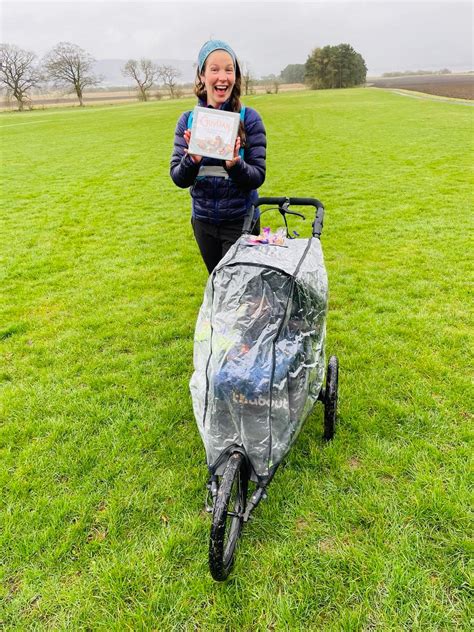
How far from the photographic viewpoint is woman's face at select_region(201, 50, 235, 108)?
231cm

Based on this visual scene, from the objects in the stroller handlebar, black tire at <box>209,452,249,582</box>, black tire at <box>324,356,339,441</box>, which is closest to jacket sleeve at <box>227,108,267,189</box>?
the stroller handlebar

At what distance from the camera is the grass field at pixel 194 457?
1827 mm

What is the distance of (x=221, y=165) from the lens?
8.21ft

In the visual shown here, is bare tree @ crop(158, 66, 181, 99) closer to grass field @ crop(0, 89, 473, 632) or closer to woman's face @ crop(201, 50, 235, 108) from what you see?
grass field @ crop(0, 89, 473, 632)

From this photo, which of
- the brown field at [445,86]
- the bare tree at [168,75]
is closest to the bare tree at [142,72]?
the bare tree at [168,75]

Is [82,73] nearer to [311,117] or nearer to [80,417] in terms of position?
[311,117]

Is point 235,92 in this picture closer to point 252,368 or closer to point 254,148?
point 254,148

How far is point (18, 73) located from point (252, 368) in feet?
226

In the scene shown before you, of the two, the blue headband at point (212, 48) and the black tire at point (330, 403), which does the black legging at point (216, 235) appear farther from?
the black tire at point (330, 403)

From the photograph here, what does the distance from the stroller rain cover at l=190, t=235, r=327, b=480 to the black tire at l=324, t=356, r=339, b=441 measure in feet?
0.94

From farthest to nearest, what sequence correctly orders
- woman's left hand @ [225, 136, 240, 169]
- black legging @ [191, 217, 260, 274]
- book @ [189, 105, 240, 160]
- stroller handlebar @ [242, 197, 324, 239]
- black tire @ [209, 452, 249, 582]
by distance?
black legging @ [191, 217, 260, 274]
stroller handlebar @ [242, 197, 324, 239]
woman's left hand @ [225, 136, 240, 169]
book @ [189, 105, 240, 160]
black tire @ [209, 452, 249, 582]

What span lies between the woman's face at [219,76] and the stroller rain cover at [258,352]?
0.92 metres

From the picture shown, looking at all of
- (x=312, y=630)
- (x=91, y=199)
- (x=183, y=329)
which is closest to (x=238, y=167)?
(x=183, y=329)

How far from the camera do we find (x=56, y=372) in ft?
11.3
